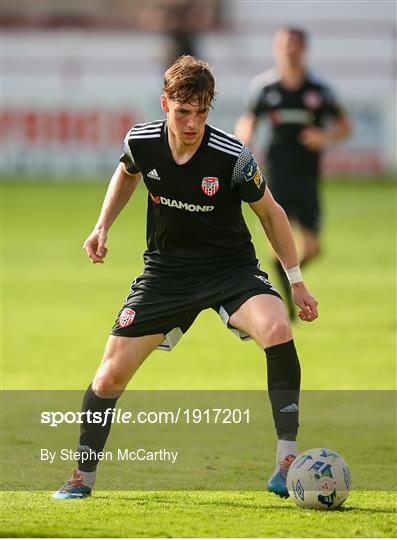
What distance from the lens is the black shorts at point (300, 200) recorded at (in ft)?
44.6

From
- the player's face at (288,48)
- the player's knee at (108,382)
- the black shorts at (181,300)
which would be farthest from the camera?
the player's face at (288,48)

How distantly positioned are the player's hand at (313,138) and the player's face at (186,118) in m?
6.85

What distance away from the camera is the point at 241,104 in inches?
1139

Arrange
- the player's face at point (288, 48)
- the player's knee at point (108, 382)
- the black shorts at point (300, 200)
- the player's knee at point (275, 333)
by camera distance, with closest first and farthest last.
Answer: the player's knee at point (275, 333) → the player's knee at point (108, 382) → the player's face at point (288, 48) → the black shorts at point (300, 200)

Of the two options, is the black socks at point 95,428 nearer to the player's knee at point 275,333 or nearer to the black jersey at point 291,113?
the player's knee at point 275,333

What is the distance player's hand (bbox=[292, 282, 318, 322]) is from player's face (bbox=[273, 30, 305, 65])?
253 inches

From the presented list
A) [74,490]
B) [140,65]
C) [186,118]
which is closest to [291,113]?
[186,118]

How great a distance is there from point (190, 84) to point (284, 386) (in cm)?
154

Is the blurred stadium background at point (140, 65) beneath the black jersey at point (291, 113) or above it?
beneath

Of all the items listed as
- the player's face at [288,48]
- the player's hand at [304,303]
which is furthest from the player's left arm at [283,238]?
the player's face at [288,48]

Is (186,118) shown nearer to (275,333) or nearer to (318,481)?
(275,333)

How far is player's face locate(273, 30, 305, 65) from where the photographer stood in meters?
12.9

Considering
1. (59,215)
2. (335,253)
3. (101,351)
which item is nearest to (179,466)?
(101,351)

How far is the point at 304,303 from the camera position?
6.82 m
